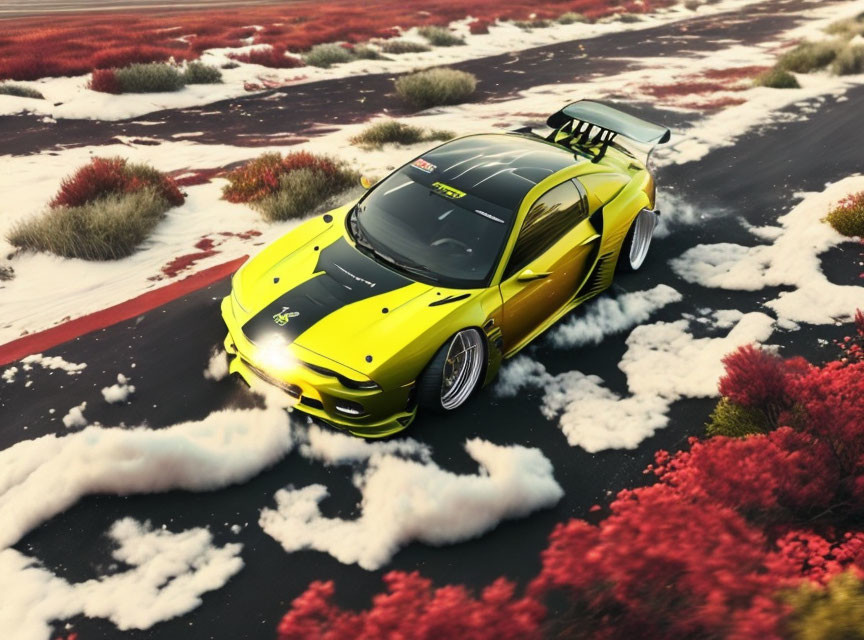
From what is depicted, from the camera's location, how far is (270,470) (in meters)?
4.56

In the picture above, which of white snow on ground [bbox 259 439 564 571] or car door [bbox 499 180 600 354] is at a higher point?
car door [bbox 499 180 600 354]

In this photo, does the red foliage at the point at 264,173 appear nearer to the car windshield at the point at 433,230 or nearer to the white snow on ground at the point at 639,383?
the car windshield at the point at 433,230

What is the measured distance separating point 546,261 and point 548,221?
0.38 meters

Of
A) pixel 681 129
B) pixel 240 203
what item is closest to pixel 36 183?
pixel 240 203

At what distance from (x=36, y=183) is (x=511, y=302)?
27.2ft

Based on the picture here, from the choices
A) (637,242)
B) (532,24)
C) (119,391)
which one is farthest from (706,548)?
(532,24)

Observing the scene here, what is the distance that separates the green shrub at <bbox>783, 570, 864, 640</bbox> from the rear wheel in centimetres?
385

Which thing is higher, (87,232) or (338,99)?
(338,99)

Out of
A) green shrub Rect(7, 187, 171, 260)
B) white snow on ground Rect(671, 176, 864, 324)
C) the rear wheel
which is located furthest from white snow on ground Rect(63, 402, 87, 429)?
white snow on ground Rect(671, 176, 864, 324)

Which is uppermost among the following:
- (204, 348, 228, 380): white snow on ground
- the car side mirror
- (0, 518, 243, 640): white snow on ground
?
the car side mirror

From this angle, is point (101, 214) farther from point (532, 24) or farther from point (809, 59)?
point (532, 24)

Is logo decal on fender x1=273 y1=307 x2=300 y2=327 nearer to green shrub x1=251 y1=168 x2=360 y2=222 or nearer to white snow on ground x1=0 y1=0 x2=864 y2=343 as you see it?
white snow on ground x1=0 y1=0 x2=864 y2=343

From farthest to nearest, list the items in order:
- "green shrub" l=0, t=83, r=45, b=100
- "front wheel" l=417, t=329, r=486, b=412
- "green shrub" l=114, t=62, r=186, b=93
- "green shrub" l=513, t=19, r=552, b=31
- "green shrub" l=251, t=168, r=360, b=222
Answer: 1. "green shrub" l=513, t=19, r=552, b=31
2. "green shrub" l=114, t=62, r=186, b=93
3. "green shrub" l=0, t=83, r=45, b=100
4. "green shrub" l=251, t=168, r=360, b=222
5. "front wheel" l=417, t=329, r=486, b=412

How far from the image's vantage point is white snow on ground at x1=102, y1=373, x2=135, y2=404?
5160 millimetres
